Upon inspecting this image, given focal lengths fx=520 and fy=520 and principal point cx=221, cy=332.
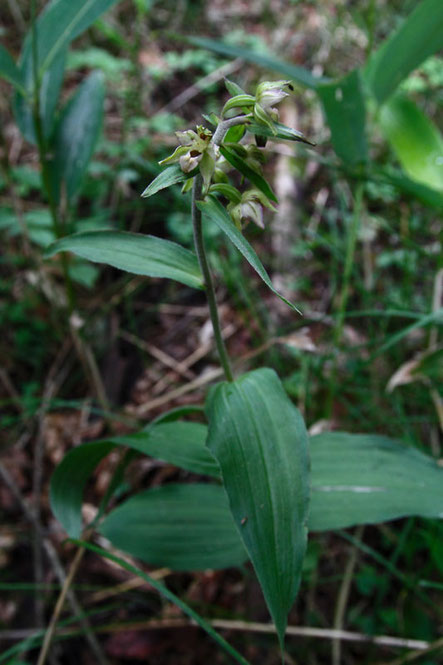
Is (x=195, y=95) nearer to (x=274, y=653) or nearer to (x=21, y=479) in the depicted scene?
(x=21, y=479)

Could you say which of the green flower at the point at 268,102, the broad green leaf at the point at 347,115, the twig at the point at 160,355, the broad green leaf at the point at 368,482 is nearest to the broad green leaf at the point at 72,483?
the broad green leaf at the point at 368,482

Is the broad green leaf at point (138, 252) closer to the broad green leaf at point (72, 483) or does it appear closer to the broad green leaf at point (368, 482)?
the broad green leaf at point (72, 483)

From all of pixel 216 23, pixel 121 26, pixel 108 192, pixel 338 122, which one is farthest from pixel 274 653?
pixel 216 23

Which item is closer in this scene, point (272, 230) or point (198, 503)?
Answer: point (198, 503)

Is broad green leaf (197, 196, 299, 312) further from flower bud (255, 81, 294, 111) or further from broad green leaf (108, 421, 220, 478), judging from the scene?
broad green leaf (108, 421, 220, 478)

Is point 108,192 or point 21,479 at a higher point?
point 108,192

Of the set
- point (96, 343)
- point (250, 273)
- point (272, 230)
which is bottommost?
point (96, 343)
